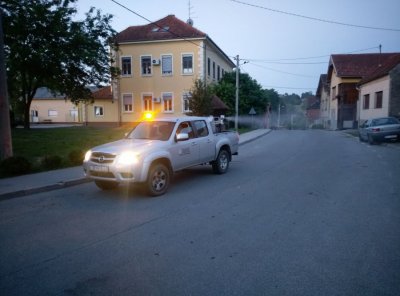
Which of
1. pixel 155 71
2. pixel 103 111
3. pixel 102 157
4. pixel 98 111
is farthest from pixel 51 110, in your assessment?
pixel 102 157

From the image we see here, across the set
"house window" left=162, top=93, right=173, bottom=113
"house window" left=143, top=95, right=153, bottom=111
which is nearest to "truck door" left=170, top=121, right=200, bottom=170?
"house window" left=162, top=93, right=173, bottom=113

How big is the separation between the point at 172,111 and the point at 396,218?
30.3 m

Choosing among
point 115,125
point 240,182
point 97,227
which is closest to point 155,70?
point 115,125

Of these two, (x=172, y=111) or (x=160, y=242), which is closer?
(x=160, y=242)

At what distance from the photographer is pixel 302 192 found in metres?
7.33

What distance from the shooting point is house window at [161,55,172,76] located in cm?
3391

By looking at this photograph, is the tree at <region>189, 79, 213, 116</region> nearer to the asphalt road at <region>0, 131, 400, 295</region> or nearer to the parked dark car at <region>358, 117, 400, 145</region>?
the parked dark car at <region>358, 117, 400, 145</region>

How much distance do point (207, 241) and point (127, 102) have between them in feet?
108

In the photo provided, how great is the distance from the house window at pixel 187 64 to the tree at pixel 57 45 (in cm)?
861

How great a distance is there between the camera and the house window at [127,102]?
117 ft

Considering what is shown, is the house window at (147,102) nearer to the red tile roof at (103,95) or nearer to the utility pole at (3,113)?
the red tile roof at (103,95)

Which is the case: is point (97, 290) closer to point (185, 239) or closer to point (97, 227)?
point (185, 239)

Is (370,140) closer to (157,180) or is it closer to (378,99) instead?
(378,99)

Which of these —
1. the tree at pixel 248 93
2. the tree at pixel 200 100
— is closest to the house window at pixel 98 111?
the tree at pixel 248 93
